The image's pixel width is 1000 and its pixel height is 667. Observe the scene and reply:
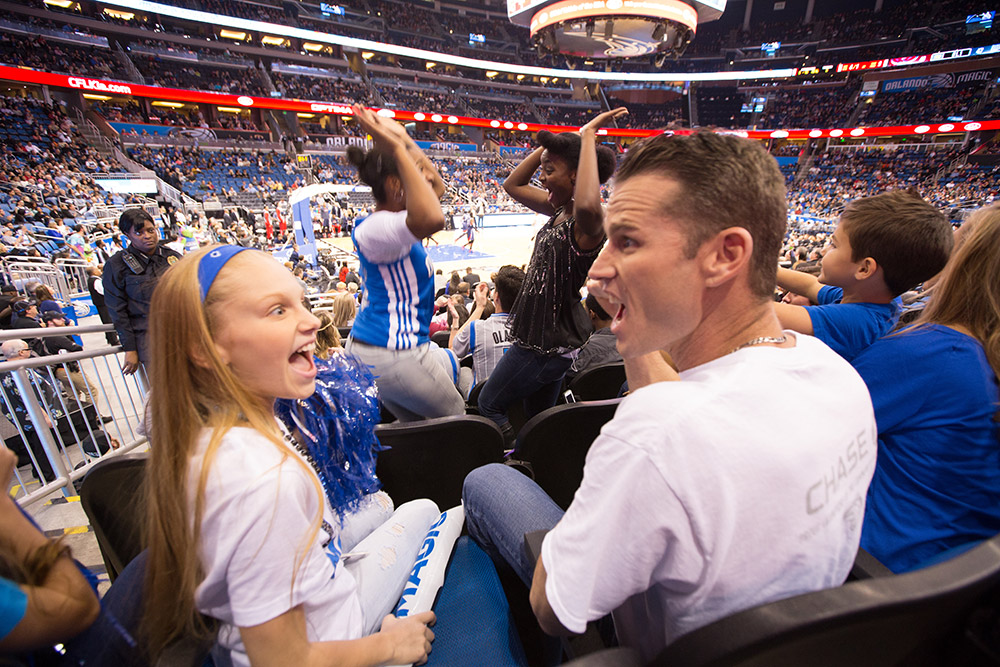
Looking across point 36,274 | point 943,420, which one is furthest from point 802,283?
point 36,274

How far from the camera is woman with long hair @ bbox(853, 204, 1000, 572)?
1226 millimetres

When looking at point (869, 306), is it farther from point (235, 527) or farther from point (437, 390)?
point (235, 527)

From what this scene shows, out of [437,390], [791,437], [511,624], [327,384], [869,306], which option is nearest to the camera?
[791,437]

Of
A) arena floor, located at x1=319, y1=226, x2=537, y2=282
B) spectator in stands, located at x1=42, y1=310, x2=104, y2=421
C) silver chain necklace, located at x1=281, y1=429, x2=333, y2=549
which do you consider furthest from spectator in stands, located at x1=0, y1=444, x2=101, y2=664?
arena floor, located at x1=319, y1=226, x2=537, y2=282

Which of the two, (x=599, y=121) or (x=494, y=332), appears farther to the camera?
(x=494, y=332)

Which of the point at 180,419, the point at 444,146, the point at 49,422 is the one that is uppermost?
the point at 444,146

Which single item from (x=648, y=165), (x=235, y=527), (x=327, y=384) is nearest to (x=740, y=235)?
(x=648, y=165)

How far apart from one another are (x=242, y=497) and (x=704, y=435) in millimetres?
844

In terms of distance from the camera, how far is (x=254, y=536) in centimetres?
86

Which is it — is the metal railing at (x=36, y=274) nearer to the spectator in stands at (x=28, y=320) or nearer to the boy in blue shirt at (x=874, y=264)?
the spectator in stands at (x=28, y=320)

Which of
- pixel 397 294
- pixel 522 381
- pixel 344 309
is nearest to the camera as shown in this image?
pixel 397 294

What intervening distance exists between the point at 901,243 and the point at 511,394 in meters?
1.74

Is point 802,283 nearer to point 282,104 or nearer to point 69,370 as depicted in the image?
point 69,370

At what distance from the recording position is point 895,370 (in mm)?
1295
